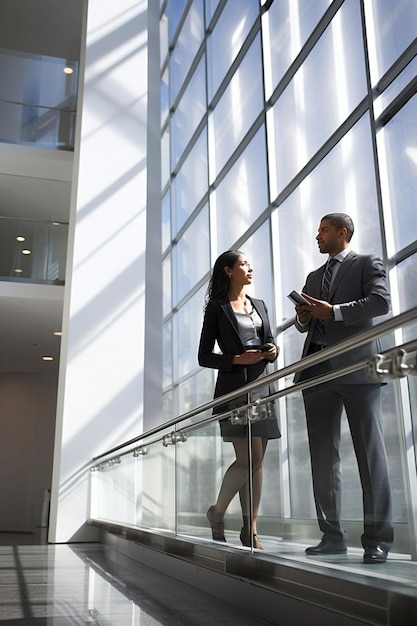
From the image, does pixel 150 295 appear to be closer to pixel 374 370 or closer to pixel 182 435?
pixel 182 435

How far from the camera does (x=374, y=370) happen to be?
2.02 metres

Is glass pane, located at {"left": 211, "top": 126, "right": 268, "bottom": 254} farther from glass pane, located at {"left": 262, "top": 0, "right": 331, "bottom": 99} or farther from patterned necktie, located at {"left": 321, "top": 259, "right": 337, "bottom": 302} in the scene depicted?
patterned necktie, located at {"left": 321, "top": 259, "right": 337, "bottom": 302}

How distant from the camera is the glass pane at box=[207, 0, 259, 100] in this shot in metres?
8.57

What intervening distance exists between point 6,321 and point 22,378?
15.4 feet

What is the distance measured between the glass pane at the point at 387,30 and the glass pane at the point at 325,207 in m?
0.49

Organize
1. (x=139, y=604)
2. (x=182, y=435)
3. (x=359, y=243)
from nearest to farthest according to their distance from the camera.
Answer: (x=139, y=604), (x=182, y=435), (x=359, y=243)

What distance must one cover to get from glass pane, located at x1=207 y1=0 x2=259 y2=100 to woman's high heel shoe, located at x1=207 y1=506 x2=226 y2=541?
260 inches

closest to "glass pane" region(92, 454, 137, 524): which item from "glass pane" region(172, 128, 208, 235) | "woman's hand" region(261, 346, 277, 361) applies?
"woman's hand" region(261, 346, 277, 361)

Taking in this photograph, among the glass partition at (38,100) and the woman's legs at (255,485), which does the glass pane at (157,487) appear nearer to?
the woman's legs at (255,485)

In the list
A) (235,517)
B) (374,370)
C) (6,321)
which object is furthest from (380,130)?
(6,321)

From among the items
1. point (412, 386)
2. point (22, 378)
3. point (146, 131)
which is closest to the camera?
point (412, 386)

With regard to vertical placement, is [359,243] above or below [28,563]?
above

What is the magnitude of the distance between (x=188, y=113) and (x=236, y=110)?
8.01ft

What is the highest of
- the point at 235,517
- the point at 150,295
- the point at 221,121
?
the point at 221,121
